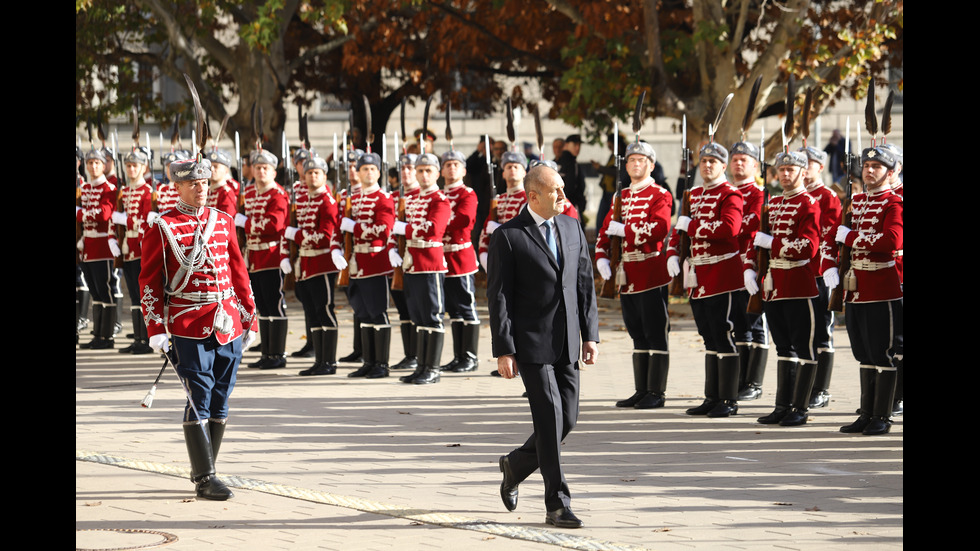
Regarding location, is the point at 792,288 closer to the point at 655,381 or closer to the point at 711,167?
the point at 711,167

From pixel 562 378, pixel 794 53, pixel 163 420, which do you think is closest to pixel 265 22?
pixel 794 53

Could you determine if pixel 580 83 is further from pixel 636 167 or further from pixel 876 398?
pixel 876 398

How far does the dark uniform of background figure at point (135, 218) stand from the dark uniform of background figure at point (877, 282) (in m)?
7.15

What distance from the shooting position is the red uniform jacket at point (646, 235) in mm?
10109

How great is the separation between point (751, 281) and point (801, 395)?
2.72 ft

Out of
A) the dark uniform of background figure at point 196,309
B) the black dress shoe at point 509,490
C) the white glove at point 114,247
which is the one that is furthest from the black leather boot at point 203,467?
the white glove at point 114,247

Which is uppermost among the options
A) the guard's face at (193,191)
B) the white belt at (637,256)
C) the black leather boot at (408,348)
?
the guard's face at (193,191)


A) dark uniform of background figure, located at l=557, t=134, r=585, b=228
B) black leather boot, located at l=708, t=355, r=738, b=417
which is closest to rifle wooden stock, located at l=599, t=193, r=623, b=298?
black leather boot, located at l=708, t=355, r=738, b=417

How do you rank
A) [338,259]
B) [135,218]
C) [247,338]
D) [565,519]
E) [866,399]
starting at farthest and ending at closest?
[135,218], [338,259], [866,399], [247,338], [565,519]

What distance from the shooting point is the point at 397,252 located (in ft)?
A: 39.5

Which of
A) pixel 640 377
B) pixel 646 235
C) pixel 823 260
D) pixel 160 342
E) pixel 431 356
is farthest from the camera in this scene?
pixel 431 356

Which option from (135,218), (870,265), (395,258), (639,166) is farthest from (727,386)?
(135,218)

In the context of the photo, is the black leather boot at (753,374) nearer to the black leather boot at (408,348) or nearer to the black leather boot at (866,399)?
the black leather boot at (866,399)

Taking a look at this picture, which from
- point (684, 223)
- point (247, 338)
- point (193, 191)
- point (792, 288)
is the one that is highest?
point (193, 191)
